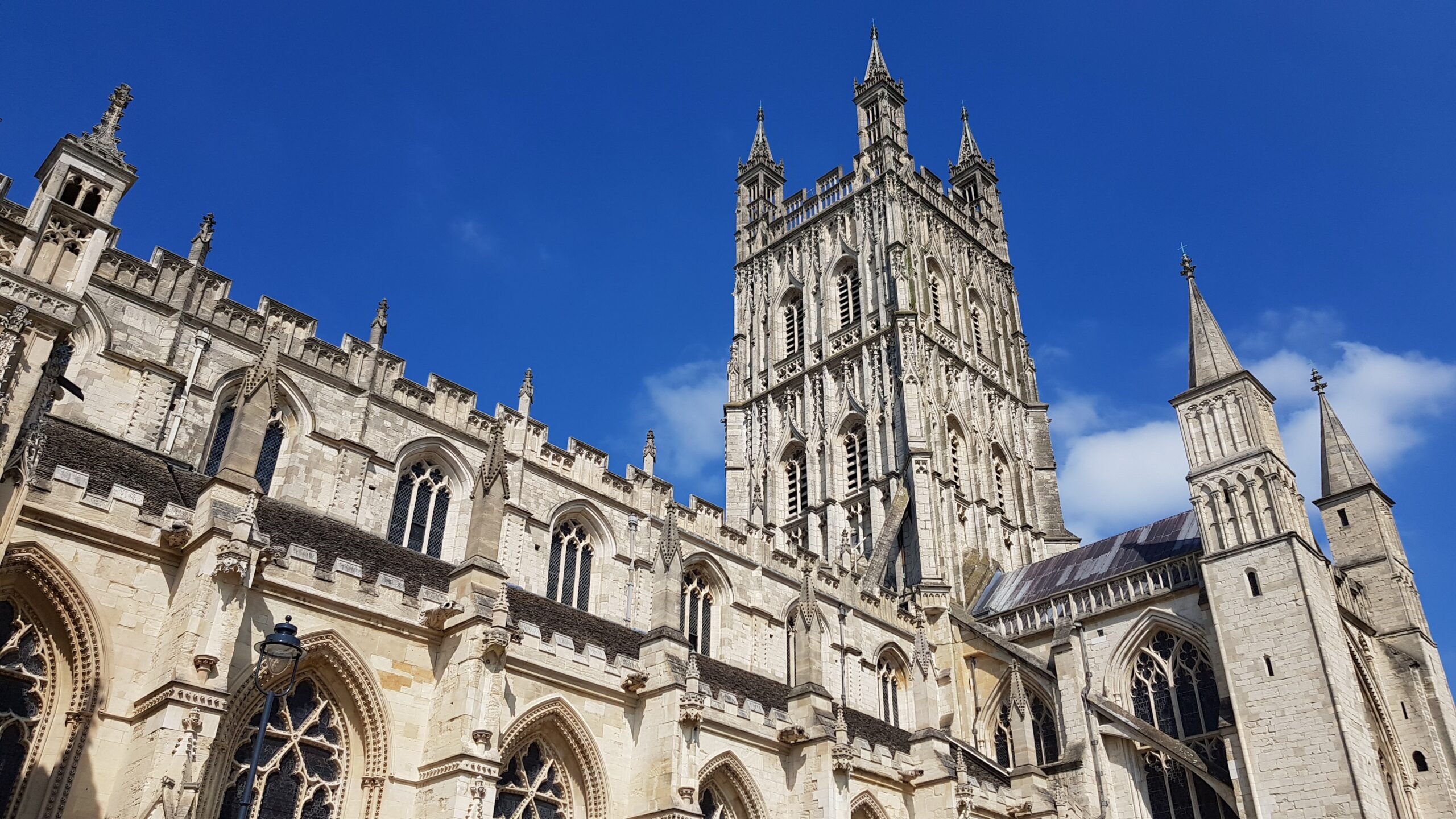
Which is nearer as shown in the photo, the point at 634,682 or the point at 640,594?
the point at 634,682

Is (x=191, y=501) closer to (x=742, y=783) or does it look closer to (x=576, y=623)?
(x=576, y=623)

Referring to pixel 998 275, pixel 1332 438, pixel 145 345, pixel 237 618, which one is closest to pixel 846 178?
pixel 998 275

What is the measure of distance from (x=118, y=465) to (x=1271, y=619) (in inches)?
927

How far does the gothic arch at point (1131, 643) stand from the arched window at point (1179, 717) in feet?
0.54

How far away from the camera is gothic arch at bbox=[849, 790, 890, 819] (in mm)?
21984

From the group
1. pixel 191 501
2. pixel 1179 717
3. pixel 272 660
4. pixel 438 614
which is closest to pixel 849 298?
pixel 1179 717

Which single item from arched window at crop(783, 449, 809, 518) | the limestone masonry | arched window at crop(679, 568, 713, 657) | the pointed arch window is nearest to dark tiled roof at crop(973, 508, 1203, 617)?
the limestone masonry

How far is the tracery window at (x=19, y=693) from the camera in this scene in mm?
12203

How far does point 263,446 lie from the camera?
65.7ft

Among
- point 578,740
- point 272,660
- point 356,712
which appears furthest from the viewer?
point 578,740

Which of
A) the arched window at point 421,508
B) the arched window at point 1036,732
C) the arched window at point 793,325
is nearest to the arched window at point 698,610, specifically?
the arched window at point 421,508

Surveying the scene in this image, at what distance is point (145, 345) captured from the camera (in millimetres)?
19391

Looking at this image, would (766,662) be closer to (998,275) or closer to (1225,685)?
(1225,685)

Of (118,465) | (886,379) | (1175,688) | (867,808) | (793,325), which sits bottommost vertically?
(867,808)
